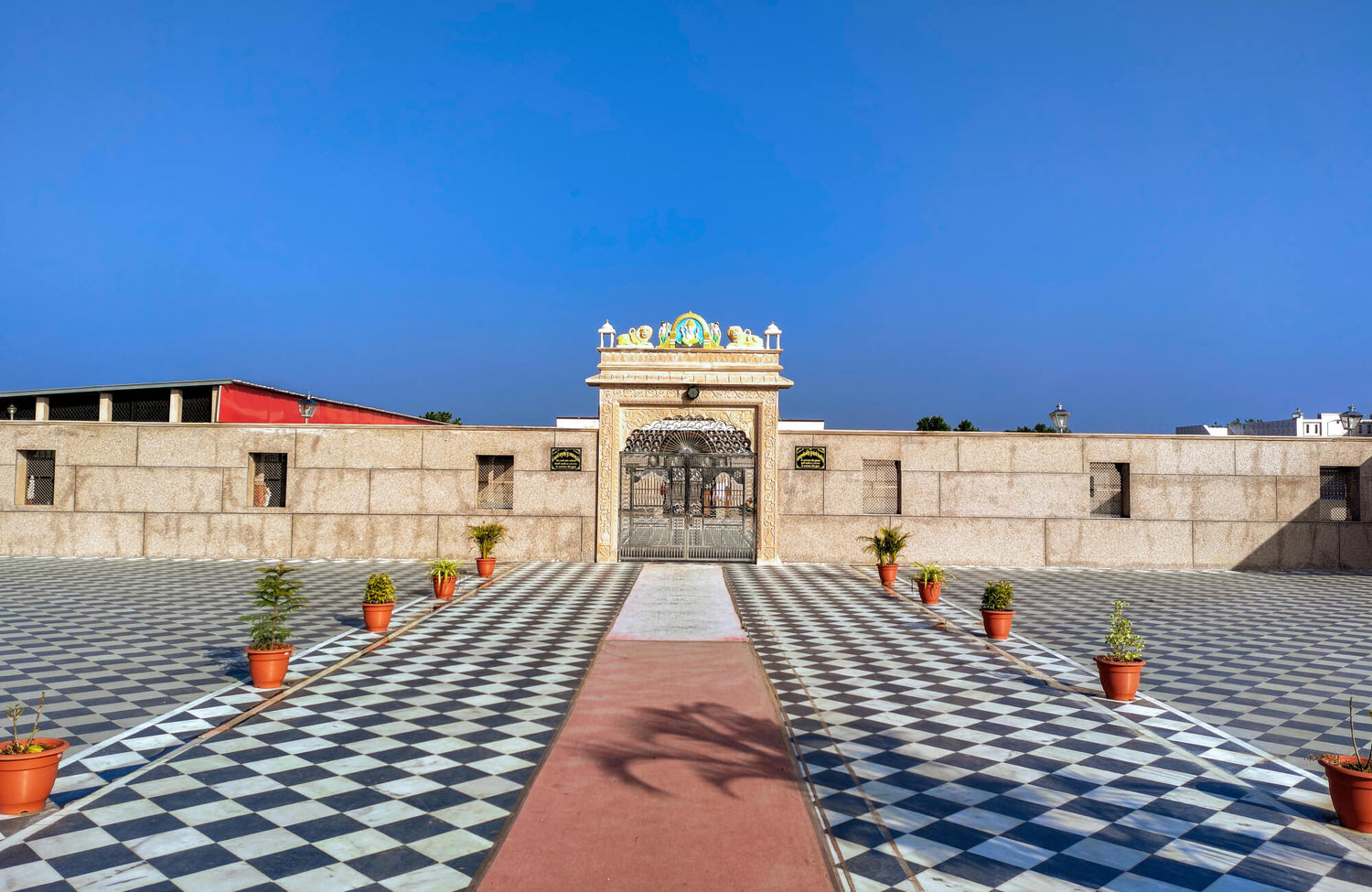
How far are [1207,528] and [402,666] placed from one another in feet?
66.2

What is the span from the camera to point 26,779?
17.6 ft

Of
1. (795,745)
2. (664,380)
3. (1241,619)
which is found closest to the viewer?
(795,745)

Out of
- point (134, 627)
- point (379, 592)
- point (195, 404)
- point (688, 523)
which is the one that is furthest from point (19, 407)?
point (688, 523)

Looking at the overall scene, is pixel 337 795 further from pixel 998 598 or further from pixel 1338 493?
pixel 1338 493

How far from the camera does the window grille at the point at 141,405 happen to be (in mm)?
22641

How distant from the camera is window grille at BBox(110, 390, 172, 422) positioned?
74.3 ft

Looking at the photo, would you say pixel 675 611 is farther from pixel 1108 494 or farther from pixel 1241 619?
pixel 1108 494

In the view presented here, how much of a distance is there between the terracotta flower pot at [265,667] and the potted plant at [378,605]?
9.81ft

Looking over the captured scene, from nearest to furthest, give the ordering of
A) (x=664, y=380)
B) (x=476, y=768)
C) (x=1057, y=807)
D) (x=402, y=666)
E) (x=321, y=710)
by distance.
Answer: (x=1057, y=807) < (x=476, y=768) < (x=321, y=710) < (x=402, y=666) < (x=664, y=380)

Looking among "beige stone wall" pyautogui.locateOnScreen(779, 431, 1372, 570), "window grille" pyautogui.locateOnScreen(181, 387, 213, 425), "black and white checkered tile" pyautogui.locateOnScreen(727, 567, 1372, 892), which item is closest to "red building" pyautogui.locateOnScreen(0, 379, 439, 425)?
"window grille" pyautogui.locateOnScreen(181, 387, 213, 425)

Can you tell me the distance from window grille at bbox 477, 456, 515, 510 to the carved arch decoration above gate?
3275 mm

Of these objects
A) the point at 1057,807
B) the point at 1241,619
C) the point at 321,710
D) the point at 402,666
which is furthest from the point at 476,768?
the point at 1241,619

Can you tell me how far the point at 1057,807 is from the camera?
224 inches

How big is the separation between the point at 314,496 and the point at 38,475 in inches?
304
